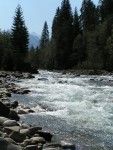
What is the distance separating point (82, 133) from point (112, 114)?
4.15 meters

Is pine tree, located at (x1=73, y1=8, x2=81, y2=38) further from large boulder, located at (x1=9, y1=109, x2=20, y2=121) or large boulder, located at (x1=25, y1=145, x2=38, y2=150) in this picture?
large boulder, located at (x1=25, y1=145, x2=38, y2=150)

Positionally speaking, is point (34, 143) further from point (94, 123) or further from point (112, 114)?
point (112, 114)

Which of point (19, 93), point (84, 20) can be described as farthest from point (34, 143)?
point (84, 20)

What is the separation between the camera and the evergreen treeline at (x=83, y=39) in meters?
80.9

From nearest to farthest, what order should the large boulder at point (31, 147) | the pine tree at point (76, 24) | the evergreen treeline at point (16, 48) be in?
1. the large boulder at point (31, 147)
2. the evergreen treeline at point (16, 48)
3. the pine tree at point (76, 24)

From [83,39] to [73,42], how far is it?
4888mm

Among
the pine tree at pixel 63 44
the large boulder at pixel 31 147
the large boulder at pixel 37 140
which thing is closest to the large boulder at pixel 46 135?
the large boulder at pixel 37 140

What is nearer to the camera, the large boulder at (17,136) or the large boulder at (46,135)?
the large boulder at (17,136)

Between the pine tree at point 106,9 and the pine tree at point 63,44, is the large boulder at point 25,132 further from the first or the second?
the pine tree at point 106,9

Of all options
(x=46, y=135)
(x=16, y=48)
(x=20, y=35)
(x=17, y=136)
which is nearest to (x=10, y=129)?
(x=17, y=136)

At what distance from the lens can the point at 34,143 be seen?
12.4m

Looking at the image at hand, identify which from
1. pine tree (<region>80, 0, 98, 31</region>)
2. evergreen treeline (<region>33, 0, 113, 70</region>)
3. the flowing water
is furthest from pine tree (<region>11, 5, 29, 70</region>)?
the flowing water

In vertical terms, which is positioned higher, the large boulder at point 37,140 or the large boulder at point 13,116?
the large boulder at point 13,116

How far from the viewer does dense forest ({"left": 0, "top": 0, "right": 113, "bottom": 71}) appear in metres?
75.6
